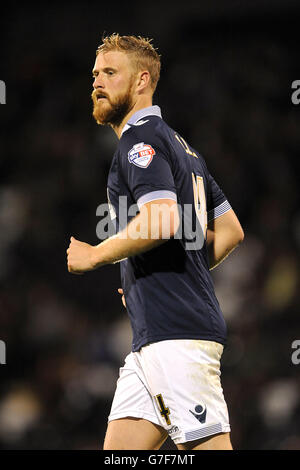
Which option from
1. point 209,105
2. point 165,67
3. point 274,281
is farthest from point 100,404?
point 165,67

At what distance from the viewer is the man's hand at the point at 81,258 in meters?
2.34

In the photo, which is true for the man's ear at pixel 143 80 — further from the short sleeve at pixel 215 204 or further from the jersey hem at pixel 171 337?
the jersey hem at pixel 171 337

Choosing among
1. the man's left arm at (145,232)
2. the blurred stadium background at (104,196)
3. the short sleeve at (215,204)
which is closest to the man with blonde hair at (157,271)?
the man's left arm at (145,232)

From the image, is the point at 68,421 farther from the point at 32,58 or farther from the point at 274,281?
the point at 32,58

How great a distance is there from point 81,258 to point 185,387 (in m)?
0.58

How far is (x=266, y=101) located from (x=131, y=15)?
2160mm

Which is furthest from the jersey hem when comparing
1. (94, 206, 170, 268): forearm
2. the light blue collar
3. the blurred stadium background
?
the blurred stadium background

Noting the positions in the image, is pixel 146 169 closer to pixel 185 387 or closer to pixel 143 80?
pixel 143 80

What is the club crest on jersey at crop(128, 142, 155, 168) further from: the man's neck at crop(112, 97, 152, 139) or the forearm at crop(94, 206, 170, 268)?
the man's neck at crop(112, 97, 152, 139)

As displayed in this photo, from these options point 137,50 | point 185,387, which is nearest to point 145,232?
point 185,387

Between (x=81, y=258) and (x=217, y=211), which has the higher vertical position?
(x=217, y=211)

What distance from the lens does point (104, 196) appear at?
6340 mm

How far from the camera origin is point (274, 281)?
6.03 metres

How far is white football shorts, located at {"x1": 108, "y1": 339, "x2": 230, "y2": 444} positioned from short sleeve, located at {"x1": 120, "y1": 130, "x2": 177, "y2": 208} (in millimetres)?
517
